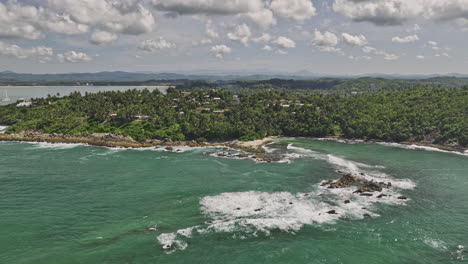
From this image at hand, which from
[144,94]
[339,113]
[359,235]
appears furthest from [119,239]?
[144,94]

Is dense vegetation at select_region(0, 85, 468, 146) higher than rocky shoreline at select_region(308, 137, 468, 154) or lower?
higher

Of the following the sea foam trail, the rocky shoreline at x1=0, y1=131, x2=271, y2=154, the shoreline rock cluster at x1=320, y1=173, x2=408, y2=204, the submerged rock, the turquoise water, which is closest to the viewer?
the turquoise water

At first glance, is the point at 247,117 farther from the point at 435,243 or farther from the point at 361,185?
the point at 435,243

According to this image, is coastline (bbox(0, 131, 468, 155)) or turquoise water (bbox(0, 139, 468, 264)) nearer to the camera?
turquoise water (bbox(0, 139, 468, 264))

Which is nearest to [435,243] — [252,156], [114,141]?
[252,156]

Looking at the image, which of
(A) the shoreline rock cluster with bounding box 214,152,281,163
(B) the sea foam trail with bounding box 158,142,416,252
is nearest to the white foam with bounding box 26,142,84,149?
(A) the shoreline rock cluster with bounding box 214,152,281,163

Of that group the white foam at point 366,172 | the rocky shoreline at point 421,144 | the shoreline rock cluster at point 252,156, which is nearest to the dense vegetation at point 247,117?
the rocky shoreline at point 421,144

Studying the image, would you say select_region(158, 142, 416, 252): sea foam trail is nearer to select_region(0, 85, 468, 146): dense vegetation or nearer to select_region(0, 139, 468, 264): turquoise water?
select_region(0, 139, 468, 264): turquoise water
